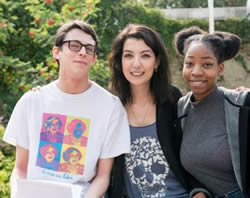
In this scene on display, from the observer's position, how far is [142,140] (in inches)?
102

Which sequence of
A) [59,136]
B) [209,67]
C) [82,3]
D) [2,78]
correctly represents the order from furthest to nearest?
[2,78]
[82,3]
[59,136]
[209,67]

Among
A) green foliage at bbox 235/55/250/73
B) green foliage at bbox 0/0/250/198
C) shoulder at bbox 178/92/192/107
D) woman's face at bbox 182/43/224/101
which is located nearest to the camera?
woman's face at bbox 182/43/224/101

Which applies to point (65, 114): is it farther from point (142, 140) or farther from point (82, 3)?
point (82, 3)

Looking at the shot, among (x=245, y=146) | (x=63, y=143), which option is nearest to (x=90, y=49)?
(x=63, y=143)

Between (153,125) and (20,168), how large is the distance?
934mm

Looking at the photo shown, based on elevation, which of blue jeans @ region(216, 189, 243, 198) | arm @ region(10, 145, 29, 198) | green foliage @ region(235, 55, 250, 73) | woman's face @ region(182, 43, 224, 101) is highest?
green foliage @ region(235, 55, 250, 73)

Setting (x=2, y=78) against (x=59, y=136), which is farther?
(x=2, y=78)

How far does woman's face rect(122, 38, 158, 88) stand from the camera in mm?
2584

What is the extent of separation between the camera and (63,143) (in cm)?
252

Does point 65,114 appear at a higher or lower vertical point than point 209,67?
lower

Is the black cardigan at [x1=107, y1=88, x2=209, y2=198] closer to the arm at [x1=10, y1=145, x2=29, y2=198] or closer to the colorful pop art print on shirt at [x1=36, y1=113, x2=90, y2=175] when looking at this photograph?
the colorful pop art print on shirt at [x1=36, y1=113, x2=90, y2=175]

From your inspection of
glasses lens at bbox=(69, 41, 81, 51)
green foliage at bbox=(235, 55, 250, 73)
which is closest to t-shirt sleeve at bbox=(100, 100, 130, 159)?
glasses lens at bbox=(69, 41, 81, 51)

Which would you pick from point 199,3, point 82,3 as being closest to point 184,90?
point 82,3

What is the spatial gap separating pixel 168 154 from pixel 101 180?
46 cm
